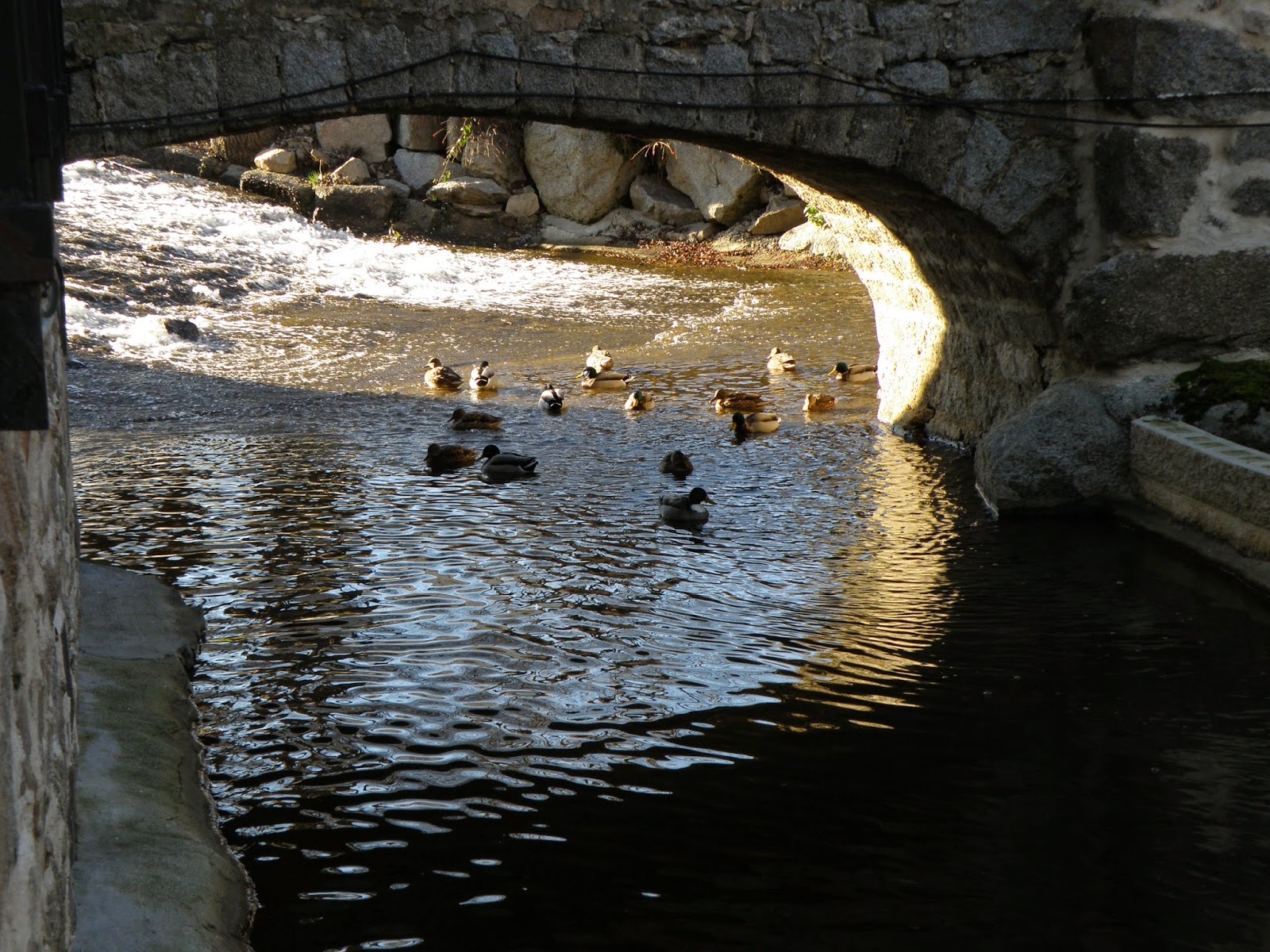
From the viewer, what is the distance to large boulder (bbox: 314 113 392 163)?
77.2ft

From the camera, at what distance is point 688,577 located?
231 inches

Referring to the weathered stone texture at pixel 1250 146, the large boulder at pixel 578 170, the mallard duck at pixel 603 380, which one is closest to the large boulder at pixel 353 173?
the large boulder at pixel 578 170

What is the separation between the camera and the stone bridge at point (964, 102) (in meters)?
6.05

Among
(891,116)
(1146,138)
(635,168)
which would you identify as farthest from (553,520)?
(635,168)

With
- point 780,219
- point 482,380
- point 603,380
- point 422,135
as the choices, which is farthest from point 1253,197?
point 422,135

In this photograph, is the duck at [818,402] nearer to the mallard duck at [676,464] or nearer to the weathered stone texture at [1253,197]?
the mallard duck at [676,464]

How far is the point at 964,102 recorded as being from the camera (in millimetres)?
6949

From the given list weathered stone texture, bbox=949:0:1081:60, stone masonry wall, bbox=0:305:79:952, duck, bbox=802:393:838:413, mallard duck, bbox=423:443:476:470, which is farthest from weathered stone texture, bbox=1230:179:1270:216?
stone masonry wall, bbox=0:305:79:952

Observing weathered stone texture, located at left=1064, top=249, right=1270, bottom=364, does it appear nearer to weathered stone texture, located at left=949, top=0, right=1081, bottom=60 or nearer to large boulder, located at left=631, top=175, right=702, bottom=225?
weathered stone texture, located at left=949, top=0, right=1081, bottom=60

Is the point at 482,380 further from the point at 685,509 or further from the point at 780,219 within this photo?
the point at 780,219

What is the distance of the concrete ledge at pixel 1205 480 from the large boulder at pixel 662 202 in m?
15.8

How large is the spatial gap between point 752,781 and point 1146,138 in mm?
4694

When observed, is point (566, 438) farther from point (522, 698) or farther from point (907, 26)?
point (522, 698)

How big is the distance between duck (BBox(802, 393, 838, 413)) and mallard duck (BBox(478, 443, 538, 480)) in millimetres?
2672
